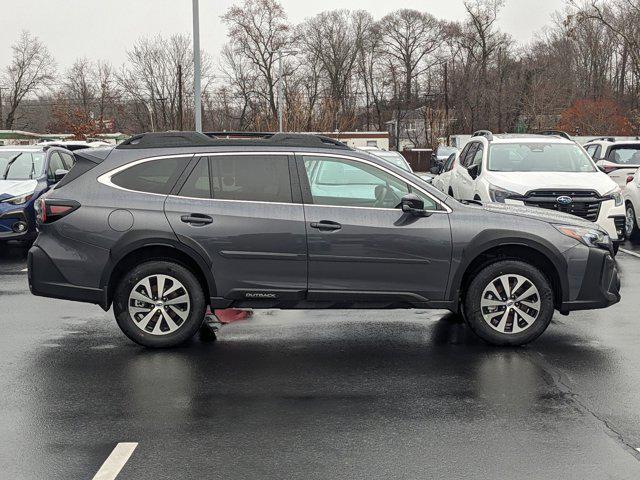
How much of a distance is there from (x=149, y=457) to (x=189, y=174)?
3097 millimetres

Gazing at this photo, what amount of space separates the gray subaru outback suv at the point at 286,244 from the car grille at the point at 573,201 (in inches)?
184

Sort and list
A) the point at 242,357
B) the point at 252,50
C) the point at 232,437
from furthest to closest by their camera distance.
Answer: the point at 252,50, the point at 242,357, the point at 232,437

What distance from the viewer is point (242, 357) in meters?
6.70

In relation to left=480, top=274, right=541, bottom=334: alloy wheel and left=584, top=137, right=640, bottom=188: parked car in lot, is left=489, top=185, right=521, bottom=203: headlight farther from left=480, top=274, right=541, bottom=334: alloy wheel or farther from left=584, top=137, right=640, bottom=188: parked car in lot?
left=584, top=137, right=640, bottom=188: parked car in lot

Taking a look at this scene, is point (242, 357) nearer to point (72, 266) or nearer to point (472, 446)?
point (72, 266)

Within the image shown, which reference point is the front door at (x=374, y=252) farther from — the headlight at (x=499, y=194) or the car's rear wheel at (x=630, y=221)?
the car's rear wheel at (x=630, y=221)

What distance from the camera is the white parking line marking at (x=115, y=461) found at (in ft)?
13.8

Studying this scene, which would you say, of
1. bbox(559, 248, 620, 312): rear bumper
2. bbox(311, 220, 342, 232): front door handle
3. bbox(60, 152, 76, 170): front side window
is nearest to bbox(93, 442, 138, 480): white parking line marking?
bbox(311, 220, 342, 232): front door handle

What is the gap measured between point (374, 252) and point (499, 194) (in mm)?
5747

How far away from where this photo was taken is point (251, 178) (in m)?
7.01

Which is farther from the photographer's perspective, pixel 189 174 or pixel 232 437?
pixel 189 174

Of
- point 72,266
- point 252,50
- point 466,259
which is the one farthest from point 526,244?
point 252,50

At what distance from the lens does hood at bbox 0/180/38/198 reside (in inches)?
529

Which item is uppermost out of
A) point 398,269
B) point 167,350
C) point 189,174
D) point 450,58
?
point 450,58
